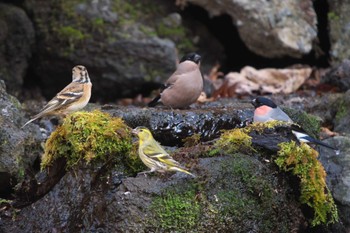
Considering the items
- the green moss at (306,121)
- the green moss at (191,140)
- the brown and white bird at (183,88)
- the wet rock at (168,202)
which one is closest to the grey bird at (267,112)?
the green moss at (306,121)

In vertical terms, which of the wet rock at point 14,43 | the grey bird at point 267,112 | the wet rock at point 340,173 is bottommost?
the wet rock at point 14,43

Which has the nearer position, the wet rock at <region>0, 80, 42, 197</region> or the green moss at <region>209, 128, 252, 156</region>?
the green moss at <region>209, 128, 252, 156</region>

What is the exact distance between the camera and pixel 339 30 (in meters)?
14.5

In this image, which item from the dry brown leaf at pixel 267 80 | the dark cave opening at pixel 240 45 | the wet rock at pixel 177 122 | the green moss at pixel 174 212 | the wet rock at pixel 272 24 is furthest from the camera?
the dark cave opening at pixel 240 45

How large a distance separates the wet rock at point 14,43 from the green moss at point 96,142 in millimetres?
5935

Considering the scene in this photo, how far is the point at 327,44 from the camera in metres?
14.8

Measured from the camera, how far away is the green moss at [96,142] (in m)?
7.36

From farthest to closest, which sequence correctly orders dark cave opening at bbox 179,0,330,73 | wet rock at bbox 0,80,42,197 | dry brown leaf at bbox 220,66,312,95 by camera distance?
1. dark cave opening at bbox 179,0,330,73
2. dry brown leaf at bbox 220,66,312,95
3. wet rock at bbox 0,80,42,197

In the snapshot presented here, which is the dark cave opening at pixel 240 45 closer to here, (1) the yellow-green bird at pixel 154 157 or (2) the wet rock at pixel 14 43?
(2) the wet rock at pixel 14 43

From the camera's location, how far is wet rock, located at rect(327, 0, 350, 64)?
14492mm

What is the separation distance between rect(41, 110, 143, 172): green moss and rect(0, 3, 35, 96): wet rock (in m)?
5.93

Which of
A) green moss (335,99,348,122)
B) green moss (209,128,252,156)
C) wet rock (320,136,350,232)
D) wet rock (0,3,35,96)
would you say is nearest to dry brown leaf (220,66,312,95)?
green moss (335,99,348,122)

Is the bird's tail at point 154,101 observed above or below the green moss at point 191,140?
below

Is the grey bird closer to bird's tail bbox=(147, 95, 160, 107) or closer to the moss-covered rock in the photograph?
the moss-covered rock
